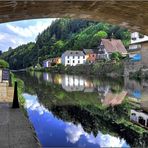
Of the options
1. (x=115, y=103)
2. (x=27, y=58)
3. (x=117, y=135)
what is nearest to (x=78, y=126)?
(x=117, y=135)

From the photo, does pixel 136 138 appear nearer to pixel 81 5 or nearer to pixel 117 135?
pixel 117 135

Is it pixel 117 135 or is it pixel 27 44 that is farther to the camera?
pixel 27 44

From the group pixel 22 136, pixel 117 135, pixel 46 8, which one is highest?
pixel 46 8

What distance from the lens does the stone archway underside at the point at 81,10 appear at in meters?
6.40

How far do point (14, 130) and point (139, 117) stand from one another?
867cm

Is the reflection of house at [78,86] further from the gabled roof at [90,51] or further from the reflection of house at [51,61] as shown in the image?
the reflection of house at [51,61]

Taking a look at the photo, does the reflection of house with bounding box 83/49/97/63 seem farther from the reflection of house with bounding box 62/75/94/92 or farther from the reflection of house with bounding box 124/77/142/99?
the reflection of house with bounding box 124/77/142/99

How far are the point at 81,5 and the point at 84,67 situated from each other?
6763 cm

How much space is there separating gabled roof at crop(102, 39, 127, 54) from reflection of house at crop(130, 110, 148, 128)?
190 feet

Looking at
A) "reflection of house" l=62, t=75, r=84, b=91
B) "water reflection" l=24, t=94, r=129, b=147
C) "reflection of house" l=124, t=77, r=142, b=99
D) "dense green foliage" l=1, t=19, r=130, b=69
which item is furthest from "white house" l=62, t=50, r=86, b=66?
"water reflection" l=24, t=94, r=129, b=147

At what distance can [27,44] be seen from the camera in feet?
515

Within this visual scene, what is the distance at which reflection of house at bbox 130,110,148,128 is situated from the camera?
51.0 ft

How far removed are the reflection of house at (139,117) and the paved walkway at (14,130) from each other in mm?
5900

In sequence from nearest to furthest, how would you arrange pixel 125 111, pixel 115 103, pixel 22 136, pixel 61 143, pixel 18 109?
pixel 22 136 → pixel 61 143 → pixel 18 109 → pixel 125 111 → pixel 115 103
